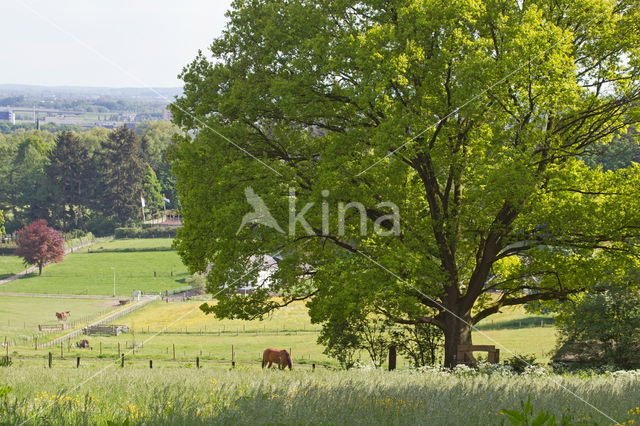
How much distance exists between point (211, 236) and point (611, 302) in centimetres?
1434

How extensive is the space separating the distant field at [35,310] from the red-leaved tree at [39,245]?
21.1 metres

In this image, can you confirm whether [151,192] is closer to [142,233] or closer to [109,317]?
[142,233]

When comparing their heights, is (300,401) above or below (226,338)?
above

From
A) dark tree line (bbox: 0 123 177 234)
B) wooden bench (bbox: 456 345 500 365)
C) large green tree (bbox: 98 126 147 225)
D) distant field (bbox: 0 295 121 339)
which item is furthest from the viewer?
large green tree (bbox: 98 126 147 225)

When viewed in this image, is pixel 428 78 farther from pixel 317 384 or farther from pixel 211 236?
pixel 317 384

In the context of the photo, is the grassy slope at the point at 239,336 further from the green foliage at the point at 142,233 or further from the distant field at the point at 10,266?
the green foliage at the point at 142,233

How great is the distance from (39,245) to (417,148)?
113 m

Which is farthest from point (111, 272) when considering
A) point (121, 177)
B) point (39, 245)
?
point (121, 177)

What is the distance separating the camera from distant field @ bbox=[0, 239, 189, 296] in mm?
108000

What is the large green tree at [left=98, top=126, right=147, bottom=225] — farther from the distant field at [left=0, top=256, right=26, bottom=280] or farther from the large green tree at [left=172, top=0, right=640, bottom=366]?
A: the large green tree at [left=172, top=0, right=640, bottom=366]

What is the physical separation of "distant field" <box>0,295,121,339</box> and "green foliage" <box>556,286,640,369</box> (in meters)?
53.3

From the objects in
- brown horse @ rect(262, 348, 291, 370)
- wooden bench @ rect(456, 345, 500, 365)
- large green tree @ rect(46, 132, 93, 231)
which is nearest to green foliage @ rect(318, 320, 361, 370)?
brown horse @ rect(262, 348, 291, 370)

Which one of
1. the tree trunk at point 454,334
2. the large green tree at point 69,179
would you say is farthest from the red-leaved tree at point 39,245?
the tree trunk at point 454,334

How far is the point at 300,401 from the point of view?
964 centimetres
